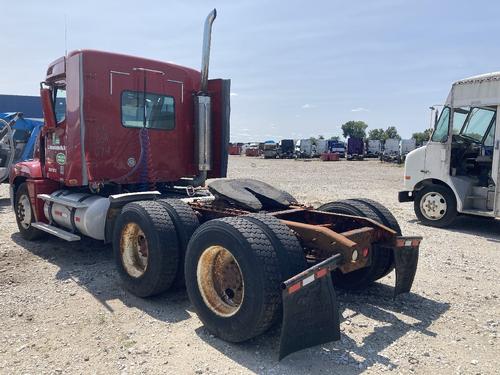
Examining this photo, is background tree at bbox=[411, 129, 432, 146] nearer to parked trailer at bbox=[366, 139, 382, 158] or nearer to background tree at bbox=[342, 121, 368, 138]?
parked trailer at bbox=[366, 139, 382, 158]

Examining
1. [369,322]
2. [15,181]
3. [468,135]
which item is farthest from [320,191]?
[369,322]

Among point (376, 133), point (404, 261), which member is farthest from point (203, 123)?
point (376, 133)

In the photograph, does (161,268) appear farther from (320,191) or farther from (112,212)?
(320,191)

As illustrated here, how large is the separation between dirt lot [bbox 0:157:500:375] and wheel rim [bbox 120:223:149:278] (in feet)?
1.12

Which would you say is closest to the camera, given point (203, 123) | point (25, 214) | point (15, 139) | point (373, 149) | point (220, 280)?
point (220, 280)

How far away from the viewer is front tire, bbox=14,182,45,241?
7605 millimetres

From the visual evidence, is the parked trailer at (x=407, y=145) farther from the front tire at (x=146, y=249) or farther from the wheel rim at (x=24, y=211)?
the front tire at (x=146, y=249)

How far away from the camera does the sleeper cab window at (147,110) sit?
21.6ft

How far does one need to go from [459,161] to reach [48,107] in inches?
328

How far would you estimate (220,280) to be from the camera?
4.18 meters

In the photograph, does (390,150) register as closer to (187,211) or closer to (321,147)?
(321,147)

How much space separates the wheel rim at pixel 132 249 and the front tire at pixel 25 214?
301cm

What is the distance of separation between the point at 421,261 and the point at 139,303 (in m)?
4.24

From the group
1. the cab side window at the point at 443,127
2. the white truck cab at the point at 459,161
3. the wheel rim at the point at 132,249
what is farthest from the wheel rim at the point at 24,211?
the cab side window at the point at 443,127
